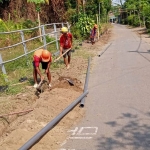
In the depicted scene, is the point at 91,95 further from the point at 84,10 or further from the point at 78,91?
the point at 84,10

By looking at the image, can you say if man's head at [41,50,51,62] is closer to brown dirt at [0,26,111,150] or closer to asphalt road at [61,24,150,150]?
brown dirt at [0,26,111,150]

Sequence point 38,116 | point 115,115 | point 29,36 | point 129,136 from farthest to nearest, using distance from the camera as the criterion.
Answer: point 29,36, point 115,115, point 38,116, point 129,136

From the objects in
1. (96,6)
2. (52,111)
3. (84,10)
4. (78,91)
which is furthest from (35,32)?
(52,111)

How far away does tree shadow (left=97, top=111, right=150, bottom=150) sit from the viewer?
327cm

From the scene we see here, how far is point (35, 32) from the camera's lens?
14.0m

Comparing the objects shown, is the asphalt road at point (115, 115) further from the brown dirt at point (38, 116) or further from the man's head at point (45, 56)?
the man's head at point (45, 56)

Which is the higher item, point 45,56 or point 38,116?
point 45,56

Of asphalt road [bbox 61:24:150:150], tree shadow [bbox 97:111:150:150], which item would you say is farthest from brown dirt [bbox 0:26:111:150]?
tree shadow [bbox 97:111:150:150]

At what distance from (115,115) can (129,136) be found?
820mm

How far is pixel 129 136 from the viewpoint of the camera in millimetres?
3514

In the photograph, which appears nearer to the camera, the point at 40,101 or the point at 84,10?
the point at 40,101

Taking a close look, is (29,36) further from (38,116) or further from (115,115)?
(115,115)

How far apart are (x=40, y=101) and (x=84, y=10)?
14.7 metres

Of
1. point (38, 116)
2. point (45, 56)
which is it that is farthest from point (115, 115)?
point (45, 56)
